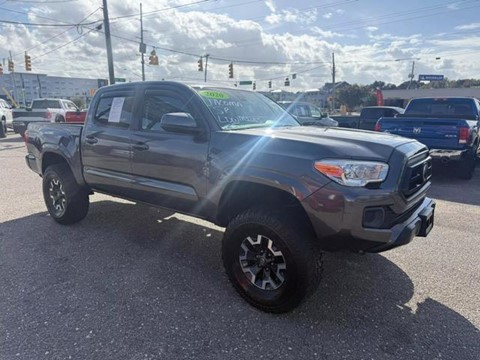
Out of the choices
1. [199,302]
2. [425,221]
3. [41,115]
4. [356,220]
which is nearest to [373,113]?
[425,221]

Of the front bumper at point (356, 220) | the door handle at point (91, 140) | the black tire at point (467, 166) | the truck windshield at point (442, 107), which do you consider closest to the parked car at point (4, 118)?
the door handle at point (91, 140)

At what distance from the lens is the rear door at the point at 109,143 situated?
4020 millimetres

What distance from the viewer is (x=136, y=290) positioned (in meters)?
3.25

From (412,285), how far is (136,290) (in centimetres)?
256

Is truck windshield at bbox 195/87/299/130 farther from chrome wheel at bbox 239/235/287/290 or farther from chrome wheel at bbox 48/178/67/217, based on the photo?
chrome wheel at bbox 48/178/67/217

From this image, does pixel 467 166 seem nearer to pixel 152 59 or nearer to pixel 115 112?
pixel 115 112

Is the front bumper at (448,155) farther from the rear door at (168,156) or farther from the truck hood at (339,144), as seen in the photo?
the rear door at (168,156)

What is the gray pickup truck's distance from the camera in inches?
100

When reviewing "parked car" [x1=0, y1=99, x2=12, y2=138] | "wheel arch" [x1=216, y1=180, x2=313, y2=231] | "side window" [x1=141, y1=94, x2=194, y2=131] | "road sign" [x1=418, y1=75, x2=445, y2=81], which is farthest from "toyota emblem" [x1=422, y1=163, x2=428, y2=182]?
"road sign" [x1=418, y1=75, x2=445, y2=81]

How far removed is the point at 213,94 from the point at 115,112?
4.43 feet

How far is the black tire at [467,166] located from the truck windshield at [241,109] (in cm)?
536

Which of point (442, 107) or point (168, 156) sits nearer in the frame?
point (168, 156)

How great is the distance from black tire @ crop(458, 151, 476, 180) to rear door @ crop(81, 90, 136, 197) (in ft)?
22.5

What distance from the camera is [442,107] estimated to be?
9578mm
